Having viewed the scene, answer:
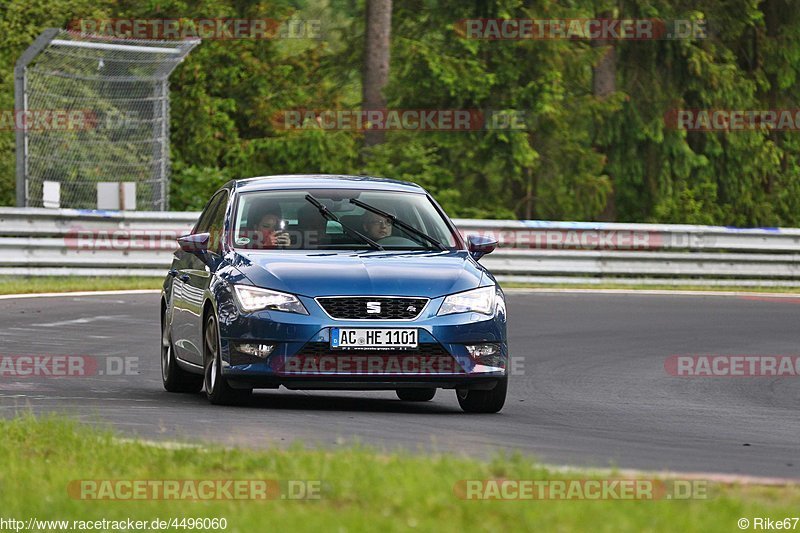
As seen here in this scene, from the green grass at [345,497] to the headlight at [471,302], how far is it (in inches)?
114

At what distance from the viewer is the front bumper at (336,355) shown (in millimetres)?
10812

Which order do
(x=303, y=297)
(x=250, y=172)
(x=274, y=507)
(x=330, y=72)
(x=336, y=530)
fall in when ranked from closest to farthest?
(x=336, y=530) < (x=274, y=507) < (x=303, y=297) < (x=250, y=172) < (x=330, y=72)

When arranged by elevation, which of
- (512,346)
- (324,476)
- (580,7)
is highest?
(580,7)

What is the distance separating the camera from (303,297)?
10.9 m

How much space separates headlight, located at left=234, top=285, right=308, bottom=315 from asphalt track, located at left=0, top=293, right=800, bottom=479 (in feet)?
2.18

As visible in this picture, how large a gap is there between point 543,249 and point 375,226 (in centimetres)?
1476

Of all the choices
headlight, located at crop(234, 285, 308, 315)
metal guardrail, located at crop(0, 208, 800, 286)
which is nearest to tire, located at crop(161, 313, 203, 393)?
headlight, located at crop(234, 285, 308, 315)

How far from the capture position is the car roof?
41.1 feet

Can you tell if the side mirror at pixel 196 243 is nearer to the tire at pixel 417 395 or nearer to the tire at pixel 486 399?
the tire at pixel 417 395

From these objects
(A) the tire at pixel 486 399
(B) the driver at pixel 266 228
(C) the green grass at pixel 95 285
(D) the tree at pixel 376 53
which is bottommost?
(C) the green grass at pixel 95 285

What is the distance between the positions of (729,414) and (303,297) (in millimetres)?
Result: 3295

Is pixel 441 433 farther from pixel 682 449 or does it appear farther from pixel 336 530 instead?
pixel 336 530

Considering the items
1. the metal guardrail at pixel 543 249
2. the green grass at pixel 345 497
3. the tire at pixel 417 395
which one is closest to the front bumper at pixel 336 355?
the tire at pixel 417 395

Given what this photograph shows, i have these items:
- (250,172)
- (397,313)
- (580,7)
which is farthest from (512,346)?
(580,7)
